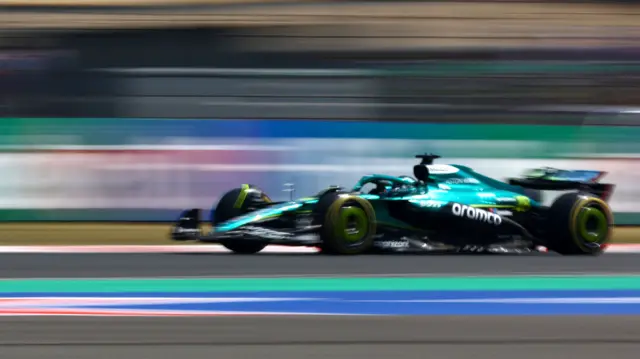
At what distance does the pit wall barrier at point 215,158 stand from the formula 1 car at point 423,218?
9.56ft

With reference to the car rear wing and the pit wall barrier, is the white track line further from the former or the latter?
the pit wall barrier

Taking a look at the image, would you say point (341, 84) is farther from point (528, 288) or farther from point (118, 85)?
point (528, 288)

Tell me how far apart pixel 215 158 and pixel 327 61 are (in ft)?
17.0

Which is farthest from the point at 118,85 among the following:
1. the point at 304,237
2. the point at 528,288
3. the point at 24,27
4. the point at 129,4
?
the point at 528,288

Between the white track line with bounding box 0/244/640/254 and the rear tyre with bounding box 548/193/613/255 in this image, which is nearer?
the rear tyre with bounding box 548/193/613/255

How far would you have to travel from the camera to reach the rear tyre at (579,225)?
8.89m

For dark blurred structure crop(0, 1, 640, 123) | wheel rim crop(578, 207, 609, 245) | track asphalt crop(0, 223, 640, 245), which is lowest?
track asphalt crop(0, 223, 640, 245)

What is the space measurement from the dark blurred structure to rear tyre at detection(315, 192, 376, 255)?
544 centimetres

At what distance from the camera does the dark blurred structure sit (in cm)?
1428

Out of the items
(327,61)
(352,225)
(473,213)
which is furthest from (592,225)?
(327,61)

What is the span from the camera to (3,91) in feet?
45.9

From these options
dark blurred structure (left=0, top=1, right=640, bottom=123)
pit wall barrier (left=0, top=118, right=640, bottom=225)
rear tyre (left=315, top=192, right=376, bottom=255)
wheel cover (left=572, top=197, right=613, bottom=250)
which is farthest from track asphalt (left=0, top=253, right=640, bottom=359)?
dark blurred structure (left=0, top=1, right=640, bottom=123)

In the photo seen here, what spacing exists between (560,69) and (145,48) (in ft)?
20.2

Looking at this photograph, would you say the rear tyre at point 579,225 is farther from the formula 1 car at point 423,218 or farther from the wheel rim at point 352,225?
the wheel rim at point 352,225
